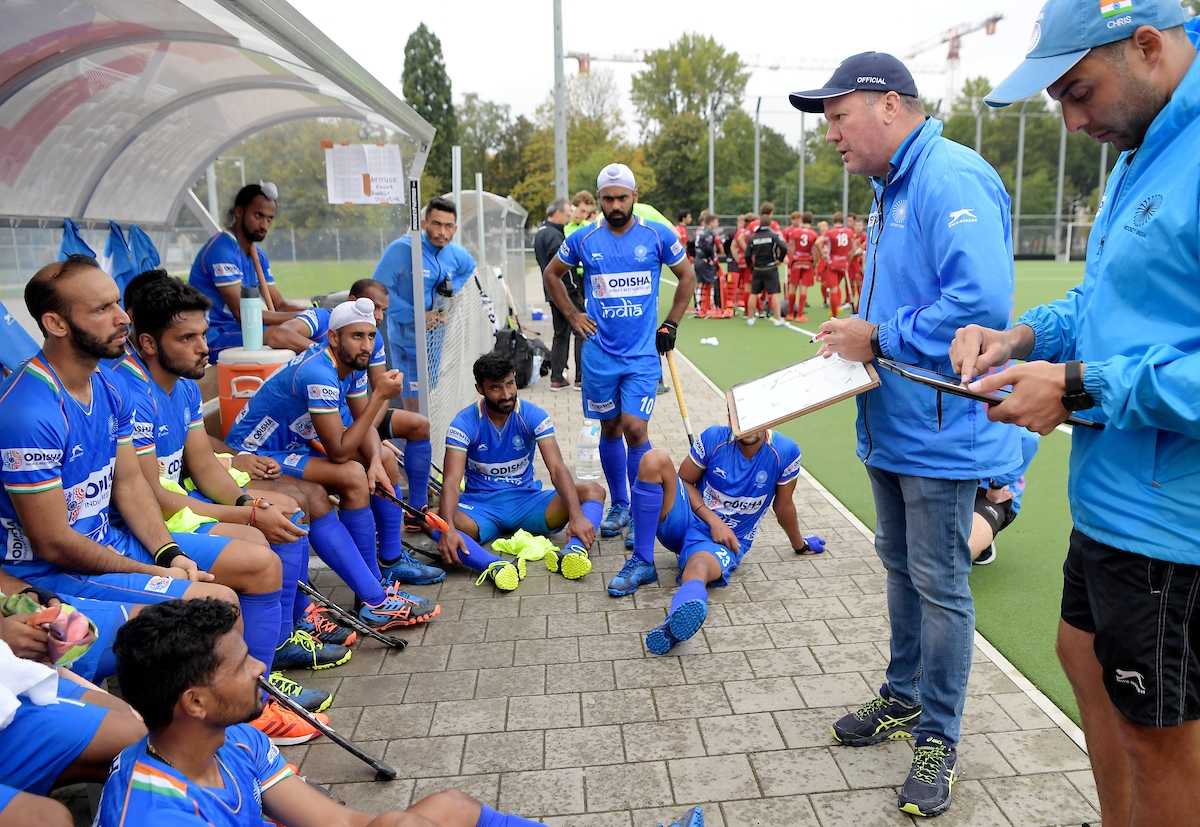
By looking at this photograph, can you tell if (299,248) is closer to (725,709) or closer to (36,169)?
(36,169)

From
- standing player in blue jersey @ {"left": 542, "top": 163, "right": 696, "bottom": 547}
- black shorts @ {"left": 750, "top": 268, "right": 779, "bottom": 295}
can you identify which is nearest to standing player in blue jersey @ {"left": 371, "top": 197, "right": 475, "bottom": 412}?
standing player in blue jersey @ {"left": 542, "top": 163, "right": 696, "bottom": 547}

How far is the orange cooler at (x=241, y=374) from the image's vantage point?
4.98 meters

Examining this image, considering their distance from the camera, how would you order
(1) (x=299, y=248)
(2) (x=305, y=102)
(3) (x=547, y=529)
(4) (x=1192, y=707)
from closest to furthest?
(4) (x=1192, y=707)
(3) (x=547, y=529)
(2) (x=305, y=102)
(1) (x=299, y=248)

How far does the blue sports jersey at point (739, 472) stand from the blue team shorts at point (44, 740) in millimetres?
3124

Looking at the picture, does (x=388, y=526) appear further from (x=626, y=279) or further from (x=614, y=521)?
(x=626, y=279)

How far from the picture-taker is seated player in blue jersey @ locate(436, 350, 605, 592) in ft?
16.1

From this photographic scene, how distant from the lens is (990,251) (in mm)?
2449

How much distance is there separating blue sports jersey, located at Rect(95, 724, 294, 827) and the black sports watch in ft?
6.83

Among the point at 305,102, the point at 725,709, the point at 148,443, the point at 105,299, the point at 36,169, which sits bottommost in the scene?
the point at 725,709

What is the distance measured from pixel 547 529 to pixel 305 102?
3.37 metres

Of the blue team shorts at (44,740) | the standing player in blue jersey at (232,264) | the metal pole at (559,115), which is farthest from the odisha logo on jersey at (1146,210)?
the metal pole at (559,115)

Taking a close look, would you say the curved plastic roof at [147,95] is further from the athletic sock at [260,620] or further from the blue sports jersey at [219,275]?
the athletic sock at [260,620]

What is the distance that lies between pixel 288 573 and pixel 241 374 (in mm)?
1713

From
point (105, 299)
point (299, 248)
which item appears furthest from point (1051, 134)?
point (105, 299)
